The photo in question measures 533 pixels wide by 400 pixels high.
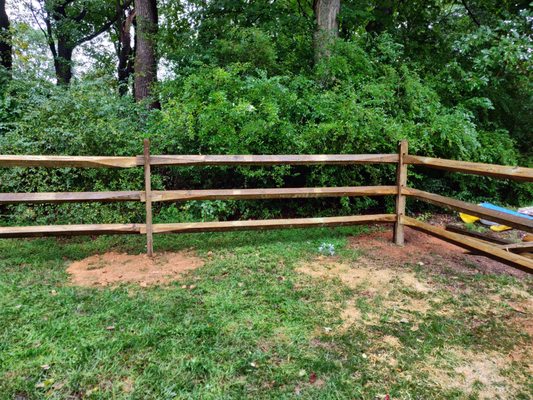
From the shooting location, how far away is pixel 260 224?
449cm

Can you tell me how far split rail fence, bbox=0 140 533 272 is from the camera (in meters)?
3.56

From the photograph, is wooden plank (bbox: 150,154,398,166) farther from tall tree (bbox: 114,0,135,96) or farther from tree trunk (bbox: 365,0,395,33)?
tall tree (bbox: 114,0,135,96)

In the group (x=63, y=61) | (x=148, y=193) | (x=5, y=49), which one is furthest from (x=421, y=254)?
(x=63, y=61)

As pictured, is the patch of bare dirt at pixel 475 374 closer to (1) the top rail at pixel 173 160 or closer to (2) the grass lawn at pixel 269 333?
(2) the grass lawn at pixel 269 333

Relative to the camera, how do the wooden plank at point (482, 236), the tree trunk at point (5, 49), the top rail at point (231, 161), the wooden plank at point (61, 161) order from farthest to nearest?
the tree trunk at point (5, 49) → the wooden plank at point (482, 236) → the wooden plank at point (61, 161) → the top rail at point (231, 161)

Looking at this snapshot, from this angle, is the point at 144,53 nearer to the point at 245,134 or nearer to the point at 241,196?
the point at 245,134

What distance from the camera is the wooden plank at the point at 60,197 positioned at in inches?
156

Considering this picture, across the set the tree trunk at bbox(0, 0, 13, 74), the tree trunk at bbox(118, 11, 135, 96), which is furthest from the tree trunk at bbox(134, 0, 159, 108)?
the tree trunk at bbox(118, 11, 135, 96)

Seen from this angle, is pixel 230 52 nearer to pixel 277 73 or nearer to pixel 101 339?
pixel 277 73

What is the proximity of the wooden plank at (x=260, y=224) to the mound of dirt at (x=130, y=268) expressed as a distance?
33cm

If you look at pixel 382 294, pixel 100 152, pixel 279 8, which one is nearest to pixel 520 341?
pixel 382 294

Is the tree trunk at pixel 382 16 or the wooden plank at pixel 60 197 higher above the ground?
the tree trunk at pixel 382 16

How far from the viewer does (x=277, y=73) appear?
7.62m

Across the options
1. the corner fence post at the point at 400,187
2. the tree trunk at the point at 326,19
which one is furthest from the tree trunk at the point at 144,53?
the corner fence post at the point at 400,187
